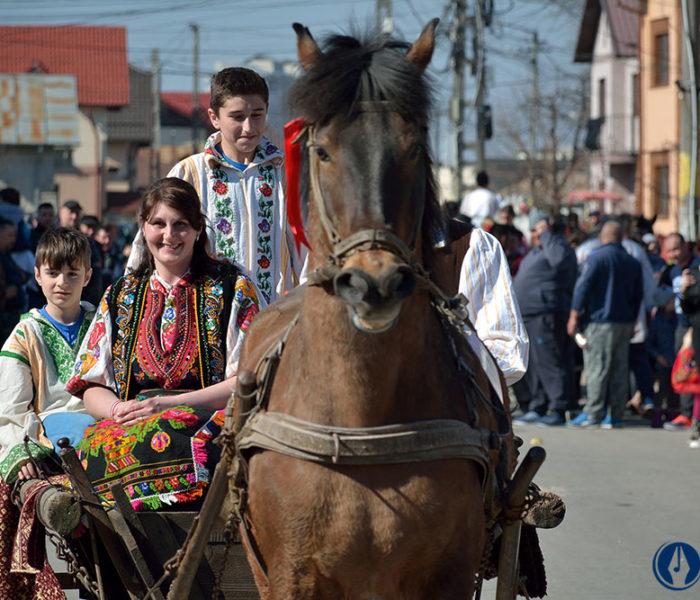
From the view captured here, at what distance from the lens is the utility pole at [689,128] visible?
16219 millimetres

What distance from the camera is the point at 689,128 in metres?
16.5

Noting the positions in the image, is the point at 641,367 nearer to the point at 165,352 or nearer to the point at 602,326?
the point at 602,326

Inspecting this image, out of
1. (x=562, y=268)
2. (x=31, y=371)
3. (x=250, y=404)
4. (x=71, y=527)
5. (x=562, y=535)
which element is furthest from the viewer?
(x=562, y=268)

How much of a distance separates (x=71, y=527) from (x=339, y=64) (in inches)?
81.4

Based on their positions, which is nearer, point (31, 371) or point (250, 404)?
point (250, 404)

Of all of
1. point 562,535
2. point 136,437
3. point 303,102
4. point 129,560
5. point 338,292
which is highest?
point 303,102

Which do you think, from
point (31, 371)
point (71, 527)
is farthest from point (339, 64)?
point (31, 371)

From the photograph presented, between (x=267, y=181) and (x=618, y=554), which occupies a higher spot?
(x=267, y=181)

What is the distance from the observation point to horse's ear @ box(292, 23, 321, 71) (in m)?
3.62

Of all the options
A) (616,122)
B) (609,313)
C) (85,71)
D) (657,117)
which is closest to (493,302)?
(609,313)

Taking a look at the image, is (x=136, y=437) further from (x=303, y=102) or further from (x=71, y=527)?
(x=303, y=102)

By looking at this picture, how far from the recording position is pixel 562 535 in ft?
27.5

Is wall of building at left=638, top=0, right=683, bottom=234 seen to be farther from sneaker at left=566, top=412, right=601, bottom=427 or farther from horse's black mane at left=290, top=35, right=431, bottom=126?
horse's black mane at left=290, top=35, right=431, bottom=126

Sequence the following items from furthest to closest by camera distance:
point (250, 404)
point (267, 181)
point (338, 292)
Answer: point (267, 181)
point (250, 404)
point (338, 292)
